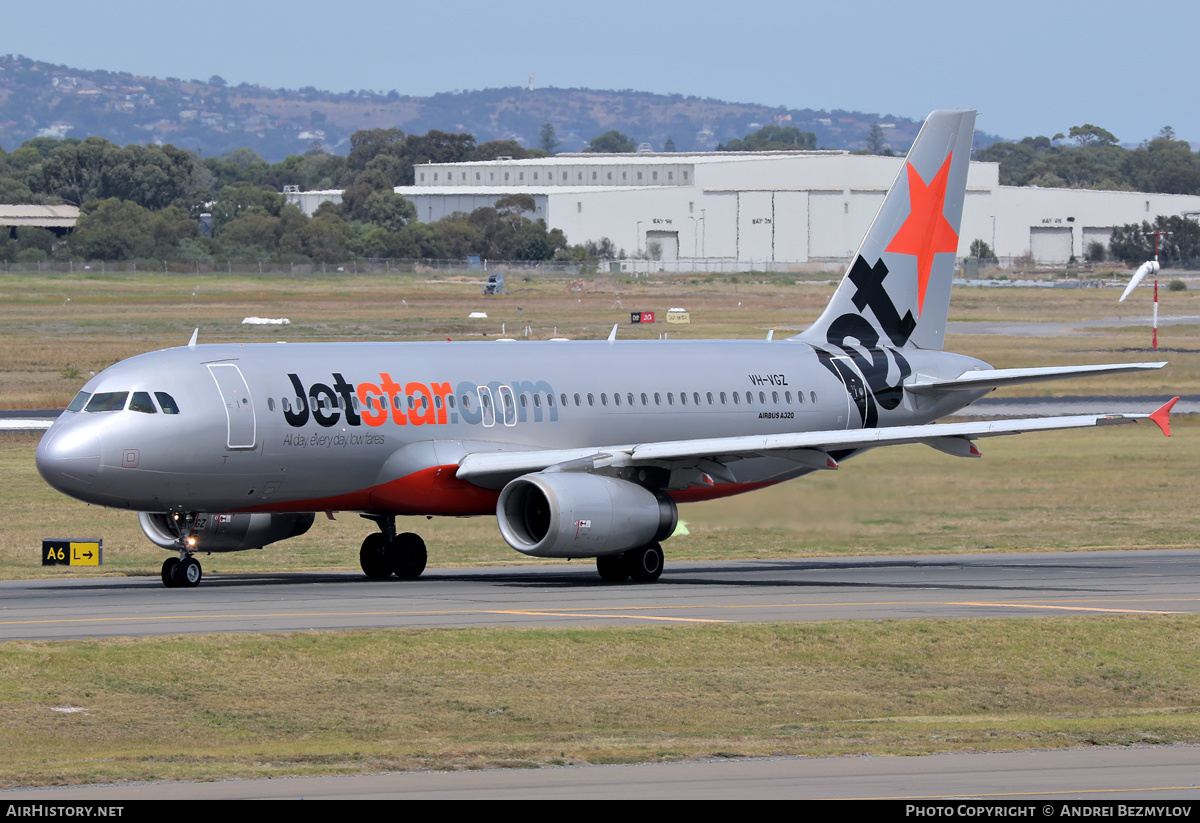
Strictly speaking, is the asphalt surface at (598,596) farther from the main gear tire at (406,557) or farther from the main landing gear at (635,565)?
the main landing gear at (635,565)

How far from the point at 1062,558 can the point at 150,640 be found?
22.0 meters

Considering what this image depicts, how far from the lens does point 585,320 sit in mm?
127750

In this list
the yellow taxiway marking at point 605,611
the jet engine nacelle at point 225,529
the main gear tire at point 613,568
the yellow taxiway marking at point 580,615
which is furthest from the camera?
the main gear tire at point 613,568

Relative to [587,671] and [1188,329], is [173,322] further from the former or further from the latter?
[587,671]

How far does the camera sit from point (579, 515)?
31.9 meters

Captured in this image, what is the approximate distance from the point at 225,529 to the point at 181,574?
2101 millimetres

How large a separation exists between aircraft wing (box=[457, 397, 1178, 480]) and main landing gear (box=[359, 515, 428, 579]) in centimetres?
268

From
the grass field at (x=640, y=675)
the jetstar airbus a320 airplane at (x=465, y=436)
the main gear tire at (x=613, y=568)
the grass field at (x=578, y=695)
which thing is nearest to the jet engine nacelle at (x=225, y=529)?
the jetstar airbus a320 airplane at (x=465, y=436)

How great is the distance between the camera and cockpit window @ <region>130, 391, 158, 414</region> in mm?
31156

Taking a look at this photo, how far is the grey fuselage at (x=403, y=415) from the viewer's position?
31141 millimetres

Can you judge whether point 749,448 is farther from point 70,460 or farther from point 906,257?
point 70,460

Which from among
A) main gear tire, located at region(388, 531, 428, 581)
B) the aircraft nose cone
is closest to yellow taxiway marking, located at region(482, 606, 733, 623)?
main gear tire, located at region(388, 531, 428, 581)

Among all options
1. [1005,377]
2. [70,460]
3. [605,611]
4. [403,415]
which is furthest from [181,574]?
[1005,377]

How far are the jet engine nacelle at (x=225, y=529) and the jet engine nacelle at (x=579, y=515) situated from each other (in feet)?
15.8
